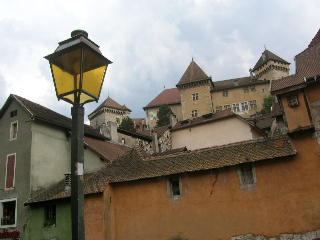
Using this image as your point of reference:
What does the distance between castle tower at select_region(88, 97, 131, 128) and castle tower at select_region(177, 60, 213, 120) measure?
79.1 feet

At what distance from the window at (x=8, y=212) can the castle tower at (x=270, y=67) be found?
6175cm

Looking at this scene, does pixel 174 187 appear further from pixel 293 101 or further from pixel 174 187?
pixel 293 101

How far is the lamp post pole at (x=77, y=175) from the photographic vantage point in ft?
13.5

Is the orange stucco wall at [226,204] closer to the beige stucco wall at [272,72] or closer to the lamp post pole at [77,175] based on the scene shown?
the lamp post pole at [77,175]

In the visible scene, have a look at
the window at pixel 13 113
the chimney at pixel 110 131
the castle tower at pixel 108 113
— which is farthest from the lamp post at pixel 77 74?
the castle tower at pixel 108 113

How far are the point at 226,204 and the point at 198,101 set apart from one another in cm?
5263

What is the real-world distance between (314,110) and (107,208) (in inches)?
477

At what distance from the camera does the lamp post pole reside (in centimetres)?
411

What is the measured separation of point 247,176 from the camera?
17.1m

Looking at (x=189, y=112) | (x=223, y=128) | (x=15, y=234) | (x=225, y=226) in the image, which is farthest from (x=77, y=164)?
(x=189, y=112)

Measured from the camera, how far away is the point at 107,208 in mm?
19062

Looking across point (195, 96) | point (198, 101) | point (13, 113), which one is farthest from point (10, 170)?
point (195, 96)

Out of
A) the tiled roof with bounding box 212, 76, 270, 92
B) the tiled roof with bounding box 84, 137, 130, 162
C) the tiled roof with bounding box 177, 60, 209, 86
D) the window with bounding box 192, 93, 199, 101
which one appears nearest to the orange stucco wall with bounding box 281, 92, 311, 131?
the tiled roof with bounding box 84, 137, 130, 162

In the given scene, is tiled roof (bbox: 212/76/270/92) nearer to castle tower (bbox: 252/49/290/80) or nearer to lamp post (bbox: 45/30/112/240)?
castle tower (bbox: 252/49/290/80)
